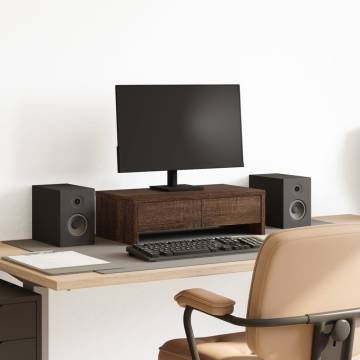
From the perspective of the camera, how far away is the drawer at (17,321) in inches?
133

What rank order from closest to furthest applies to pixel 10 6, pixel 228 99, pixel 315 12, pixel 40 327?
pixel 40 327 → pixel 10 6 → pixel 228 99 → pixel 315 12

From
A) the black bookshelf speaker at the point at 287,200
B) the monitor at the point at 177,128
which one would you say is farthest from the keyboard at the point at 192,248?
the black bookshelf speaker at the point at 287,200

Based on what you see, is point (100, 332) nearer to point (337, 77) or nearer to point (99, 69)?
point (99, 69)

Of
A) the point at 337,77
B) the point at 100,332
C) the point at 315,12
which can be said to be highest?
the point at 315,12

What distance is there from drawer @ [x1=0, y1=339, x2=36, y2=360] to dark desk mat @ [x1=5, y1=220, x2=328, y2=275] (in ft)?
1.15

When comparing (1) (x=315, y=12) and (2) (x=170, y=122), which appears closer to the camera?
(2) (x=170, y=122)

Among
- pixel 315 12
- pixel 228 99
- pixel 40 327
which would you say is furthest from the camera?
pixel 315 12

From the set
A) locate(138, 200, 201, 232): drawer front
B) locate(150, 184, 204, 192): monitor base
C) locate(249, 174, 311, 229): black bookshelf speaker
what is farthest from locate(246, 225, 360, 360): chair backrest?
locate(249, 174, 311, 229): black bookshelf speaker

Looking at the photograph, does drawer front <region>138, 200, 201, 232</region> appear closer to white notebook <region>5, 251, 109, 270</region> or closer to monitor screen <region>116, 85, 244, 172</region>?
monitor screen <region>116, 85, 244, 172</region>

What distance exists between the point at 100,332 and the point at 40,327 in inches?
34.7

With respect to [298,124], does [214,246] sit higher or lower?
lower

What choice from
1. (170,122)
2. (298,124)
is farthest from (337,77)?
(170,122)

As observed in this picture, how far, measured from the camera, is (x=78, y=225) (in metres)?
3.85

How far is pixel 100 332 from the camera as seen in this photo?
431cm
